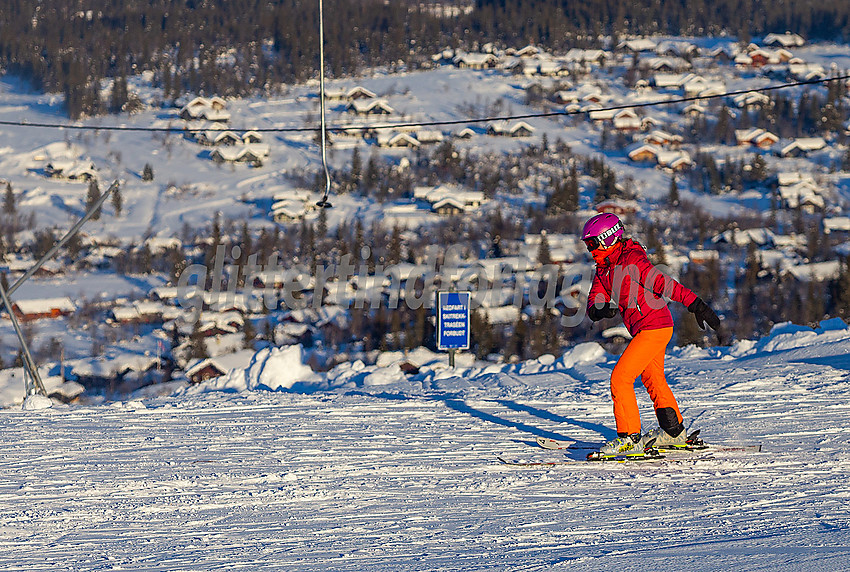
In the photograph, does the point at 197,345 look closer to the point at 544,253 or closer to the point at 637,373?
the point at 544,253

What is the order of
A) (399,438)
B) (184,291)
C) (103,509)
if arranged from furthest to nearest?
(184,291), (399,438), (103,509)

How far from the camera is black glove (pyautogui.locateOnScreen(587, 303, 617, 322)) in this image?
199 inches

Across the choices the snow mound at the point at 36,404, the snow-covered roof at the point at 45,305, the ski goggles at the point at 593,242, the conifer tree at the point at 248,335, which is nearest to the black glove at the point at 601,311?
the ski goggles at the point at 593,242

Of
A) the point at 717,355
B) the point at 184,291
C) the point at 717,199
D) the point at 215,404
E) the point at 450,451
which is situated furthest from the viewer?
the point at 717,199

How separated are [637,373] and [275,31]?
127834 mm

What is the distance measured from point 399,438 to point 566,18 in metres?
136

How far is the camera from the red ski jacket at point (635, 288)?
5.00 meters

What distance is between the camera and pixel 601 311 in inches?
200

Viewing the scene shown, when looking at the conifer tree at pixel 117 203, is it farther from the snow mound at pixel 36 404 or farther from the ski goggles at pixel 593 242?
the ski goggles at pixel 593 242

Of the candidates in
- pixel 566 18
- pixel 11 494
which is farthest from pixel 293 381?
pixel 566 18

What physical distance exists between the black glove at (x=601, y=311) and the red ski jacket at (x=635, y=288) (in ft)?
0.07

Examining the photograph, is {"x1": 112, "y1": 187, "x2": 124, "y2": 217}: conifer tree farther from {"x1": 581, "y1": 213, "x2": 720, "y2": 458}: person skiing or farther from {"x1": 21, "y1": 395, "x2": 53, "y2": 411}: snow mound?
{"x1": 581, "y1": 213, "x2": 720, "y2": 458}: person skiing

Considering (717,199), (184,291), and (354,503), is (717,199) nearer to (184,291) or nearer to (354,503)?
(184,291)

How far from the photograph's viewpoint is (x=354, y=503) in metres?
4.43
